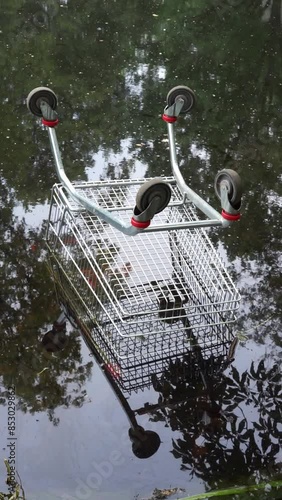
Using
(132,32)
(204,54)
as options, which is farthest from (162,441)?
(132,32)

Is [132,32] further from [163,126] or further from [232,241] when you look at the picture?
[232,241]

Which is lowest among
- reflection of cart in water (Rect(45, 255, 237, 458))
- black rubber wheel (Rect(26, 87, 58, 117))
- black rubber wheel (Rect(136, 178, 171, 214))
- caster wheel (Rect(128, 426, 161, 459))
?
caster wheel (Rect(128, 426, 161, 459))

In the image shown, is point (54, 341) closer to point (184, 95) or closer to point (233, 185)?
point (233, 185)

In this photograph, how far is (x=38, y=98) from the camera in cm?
315

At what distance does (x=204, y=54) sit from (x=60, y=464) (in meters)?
→ 4.42

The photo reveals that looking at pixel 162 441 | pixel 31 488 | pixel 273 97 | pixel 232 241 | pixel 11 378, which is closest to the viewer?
pixel 31 488

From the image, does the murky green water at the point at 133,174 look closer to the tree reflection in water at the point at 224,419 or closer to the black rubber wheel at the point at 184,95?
the tree reflection in water at the point at 224,419

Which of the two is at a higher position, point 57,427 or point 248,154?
point 248,154

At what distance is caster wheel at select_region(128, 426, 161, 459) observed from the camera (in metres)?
2.46

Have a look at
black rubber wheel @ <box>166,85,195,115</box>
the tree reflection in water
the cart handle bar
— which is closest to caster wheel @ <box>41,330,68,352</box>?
the tree reflection in water

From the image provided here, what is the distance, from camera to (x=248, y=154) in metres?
4.62

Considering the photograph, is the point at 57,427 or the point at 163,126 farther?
the point at 163,126

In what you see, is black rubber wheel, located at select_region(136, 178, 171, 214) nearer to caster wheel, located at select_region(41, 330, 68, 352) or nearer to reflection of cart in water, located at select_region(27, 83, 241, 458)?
reflection of cart in water, located at select_region(27, 83, 241, 458)

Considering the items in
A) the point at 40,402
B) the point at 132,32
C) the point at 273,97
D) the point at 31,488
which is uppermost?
the point at 132,32
